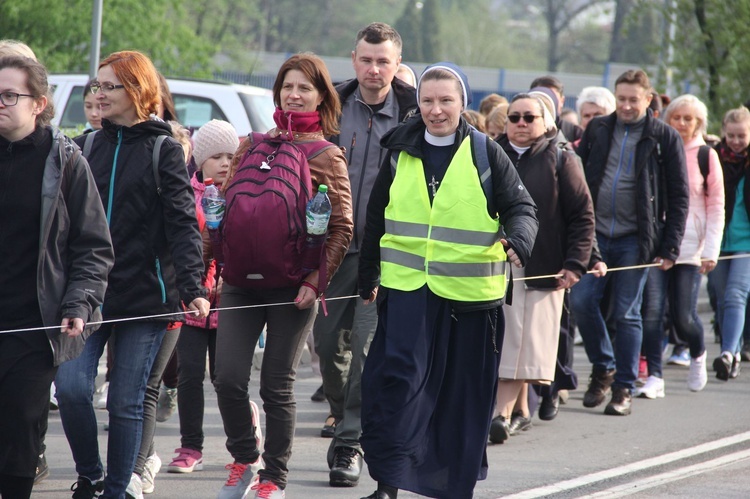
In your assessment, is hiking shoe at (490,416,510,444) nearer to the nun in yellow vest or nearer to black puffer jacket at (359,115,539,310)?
the nun in yellow vest

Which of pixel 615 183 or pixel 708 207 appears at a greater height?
pixel 615 183

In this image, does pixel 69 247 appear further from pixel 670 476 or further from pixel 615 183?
pixel 615 183

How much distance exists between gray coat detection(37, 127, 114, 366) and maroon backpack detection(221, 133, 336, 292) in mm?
830

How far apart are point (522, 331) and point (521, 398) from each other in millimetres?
587

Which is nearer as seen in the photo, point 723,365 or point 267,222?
point 267,222

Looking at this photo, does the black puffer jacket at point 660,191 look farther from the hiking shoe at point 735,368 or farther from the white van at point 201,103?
the white van at point 201,103

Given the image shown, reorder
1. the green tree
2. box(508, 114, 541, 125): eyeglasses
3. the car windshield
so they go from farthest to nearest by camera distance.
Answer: the green tree, the car windshield, box(508, 114, 541, 125): eyeglasses

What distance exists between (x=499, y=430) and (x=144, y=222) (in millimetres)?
2862

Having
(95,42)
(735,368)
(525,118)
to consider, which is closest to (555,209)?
(525,118)

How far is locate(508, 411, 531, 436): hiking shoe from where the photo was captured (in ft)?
24.0

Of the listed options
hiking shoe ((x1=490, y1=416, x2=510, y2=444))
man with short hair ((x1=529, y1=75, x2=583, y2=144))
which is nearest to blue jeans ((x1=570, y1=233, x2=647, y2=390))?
hiking shoe ((x1=490, y1=416, x2=510, y2=444))

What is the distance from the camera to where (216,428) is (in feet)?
23.6

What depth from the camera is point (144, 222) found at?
499cm

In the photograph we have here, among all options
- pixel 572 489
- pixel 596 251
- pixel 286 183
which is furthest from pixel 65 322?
pixel 596 251
